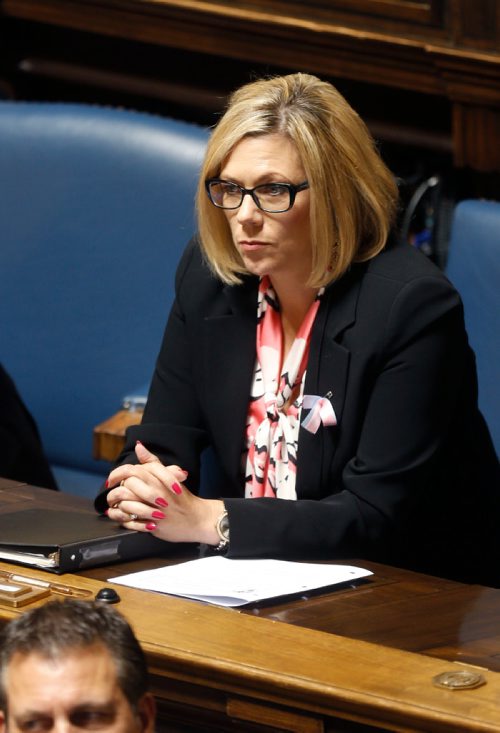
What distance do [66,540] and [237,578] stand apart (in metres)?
0.25

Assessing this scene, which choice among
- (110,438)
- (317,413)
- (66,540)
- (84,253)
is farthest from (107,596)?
(84,253)

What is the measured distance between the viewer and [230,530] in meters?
2.22

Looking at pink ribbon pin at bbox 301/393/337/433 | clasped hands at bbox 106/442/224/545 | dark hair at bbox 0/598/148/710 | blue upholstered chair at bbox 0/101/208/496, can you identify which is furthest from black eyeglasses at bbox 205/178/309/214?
dark hair at bbox 0/598/148/710

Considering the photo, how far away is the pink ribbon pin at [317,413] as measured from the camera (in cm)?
247

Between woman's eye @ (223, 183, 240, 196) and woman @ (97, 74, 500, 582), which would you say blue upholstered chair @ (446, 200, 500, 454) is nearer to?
woman @ (97, 74, 500, 582)

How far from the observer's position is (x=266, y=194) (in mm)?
2473

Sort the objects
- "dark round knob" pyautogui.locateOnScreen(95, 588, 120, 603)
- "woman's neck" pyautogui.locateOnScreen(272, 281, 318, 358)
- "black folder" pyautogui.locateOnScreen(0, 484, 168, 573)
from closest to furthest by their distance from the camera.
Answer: "dark round knob" pyautogui.locateOnScreen(95, 588, 120, 603)
"black folder" pyautogui.locateOnScreen(0, 484, 168, 573)
"woman's neck" pyautogui.locateOnScreen(272, 281, 318, 358)

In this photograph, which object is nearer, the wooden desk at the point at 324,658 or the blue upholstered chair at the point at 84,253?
the wooden desk at the point at 324,658

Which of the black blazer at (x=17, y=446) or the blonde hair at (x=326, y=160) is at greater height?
the blonde hair at (x=326, y=160)

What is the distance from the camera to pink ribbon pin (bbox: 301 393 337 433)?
2467 millimetres

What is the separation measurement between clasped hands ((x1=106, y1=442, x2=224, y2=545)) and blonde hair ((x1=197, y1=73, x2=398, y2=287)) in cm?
46

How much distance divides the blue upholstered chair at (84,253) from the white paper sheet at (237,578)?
4.30 ft

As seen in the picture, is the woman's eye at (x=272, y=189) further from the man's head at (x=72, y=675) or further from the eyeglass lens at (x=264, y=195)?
the man's head at (x=72, y=675)

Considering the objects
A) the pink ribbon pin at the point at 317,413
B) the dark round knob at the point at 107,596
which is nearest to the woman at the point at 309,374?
the pink ribbon pin at the point at 317,413
